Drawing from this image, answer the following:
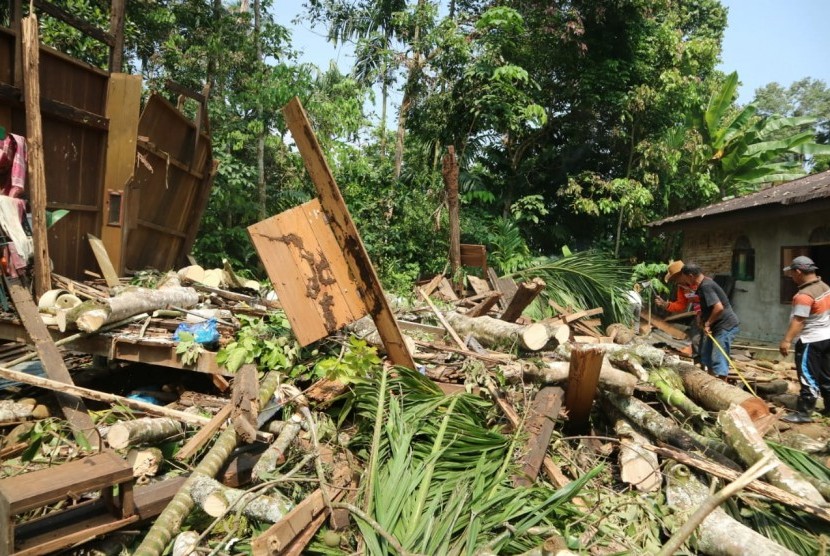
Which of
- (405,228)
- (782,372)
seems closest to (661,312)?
(782,372)

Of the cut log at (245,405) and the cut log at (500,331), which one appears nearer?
the cut log at (245,405)

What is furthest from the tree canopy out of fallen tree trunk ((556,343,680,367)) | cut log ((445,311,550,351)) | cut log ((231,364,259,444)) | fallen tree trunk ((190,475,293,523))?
fallen tree trunk ((190,475,293,523))

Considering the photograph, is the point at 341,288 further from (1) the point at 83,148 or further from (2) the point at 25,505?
(1) the point at 83,148

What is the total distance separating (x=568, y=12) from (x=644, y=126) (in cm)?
343

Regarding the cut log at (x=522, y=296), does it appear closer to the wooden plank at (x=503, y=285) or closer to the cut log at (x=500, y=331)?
the cut log at (x=500, y=331)

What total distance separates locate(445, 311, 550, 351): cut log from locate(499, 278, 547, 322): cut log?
50cm

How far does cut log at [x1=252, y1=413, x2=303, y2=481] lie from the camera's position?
3309 mm

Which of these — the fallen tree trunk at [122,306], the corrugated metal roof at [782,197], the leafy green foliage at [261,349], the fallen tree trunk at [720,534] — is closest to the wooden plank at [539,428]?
the fallen tree trunk at [720,534]

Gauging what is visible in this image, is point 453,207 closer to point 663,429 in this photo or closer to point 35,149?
point 663,429

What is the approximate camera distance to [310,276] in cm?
441

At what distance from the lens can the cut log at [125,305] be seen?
4367 millimetres

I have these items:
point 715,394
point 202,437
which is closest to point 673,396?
point 715,394

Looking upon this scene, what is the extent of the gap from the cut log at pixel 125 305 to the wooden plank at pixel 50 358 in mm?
241

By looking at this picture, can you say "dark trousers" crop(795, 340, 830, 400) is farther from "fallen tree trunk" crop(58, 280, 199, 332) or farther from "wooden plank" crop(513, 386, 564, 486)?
"fallen tree trunk" crop(58, 280, 199, 332)
